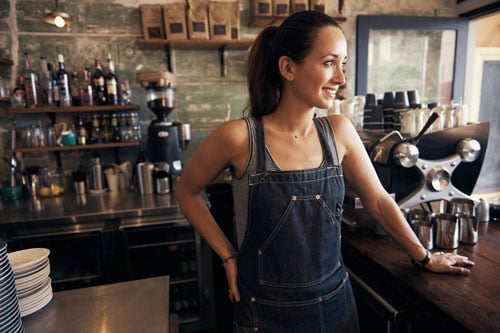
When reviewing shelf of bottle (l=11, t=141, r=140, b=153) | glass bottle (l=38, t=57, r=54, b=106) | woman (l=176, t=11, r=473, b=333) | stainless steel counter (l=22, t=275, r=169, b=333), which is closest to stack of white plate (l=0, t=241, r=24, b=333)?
stainless steel counter (l=22, t=275, r=169, b=333)

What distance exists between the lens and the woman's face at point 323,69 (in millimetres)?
1058

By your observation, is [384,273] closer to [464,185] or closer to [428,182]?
[428,182]

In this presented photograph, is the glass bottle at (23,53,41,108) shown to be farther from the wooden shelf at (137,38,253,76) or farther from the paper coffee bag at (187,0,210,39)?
the paper coffee bag at (187,0,210,39)

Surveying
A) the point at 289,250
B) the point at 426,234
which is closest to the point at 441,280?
the point at 426,234

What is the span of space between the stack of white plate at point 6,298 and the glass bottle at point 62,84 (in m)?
2.21

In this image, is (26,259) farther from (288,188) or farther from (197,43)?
(197,43)

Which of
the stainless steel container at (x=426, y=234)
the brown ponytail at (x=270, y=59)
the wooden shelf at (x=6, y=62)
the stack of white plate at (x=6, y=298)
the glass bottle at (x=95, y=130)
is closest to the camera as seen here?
the stack of white plate at (x=6, y=298)

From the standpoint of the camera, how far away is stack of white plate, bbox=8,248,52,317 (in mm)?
1025

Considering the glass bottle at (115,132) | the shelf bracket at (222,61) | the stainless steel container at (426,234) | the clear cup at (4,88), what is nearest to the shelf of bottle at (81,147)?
the glass bottle at (115,132)

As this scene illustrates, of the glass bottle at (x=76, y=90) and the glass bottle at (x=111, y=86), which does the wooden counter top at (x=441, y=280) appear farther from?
the glass bottle at (x=76, y=90)

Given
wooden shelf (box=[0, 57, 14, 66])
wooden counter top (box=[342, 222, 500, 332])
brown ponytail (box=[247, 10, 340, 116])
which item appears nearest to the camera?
wooden counter top (box=[342, 222, 500, 332])

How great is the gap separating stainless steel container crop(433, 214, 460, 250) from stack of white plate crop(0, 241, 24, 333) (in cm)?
150

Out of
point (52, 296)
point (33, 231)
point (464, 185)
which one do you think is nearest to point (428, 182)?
point (464, 185)

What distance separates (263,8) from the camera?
282cm
